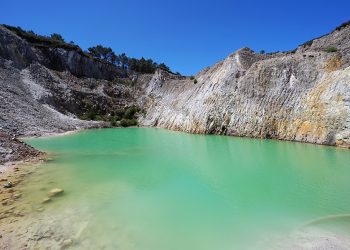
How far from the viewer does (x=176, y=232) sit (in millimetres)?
8188

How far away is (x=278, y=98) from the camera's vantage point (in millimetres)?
32250

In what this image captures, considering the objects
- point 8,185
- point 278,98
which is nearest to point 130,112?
point 278,98

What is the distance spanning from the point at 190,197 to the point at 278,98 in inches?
940

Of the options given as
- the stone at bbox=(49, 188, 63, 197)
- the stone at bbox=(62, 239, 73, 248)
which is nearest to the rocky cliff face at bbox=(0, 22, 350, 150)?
the stone at bbox=(49, 188, 63, 197)

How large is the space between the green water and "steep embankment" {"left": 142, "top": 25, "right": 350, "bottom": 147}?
728 cm

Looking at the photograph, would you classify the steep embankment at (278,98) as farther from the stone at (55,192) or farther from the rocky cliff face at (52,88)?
the stone at (55,192)

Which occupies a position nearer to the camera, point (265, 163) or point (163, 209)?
point (163, 209)

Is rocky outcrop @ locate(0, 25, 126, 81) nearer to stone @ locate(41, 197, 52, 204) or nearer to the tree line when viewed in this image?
the tree line

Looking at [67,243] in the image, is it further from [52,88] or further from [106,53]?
[106,53]

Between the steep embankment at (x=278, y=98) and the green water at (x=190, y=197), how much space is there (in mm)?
7284

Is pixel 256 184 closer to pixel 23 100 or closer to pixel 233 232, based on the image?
pixel 233 232

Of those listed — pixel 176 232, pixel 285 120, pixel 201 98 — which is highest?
pixel 201 98

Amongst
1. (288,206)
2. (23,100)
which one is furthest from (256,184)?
(23,100)

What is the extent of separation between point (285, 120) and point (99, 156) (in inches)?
732
